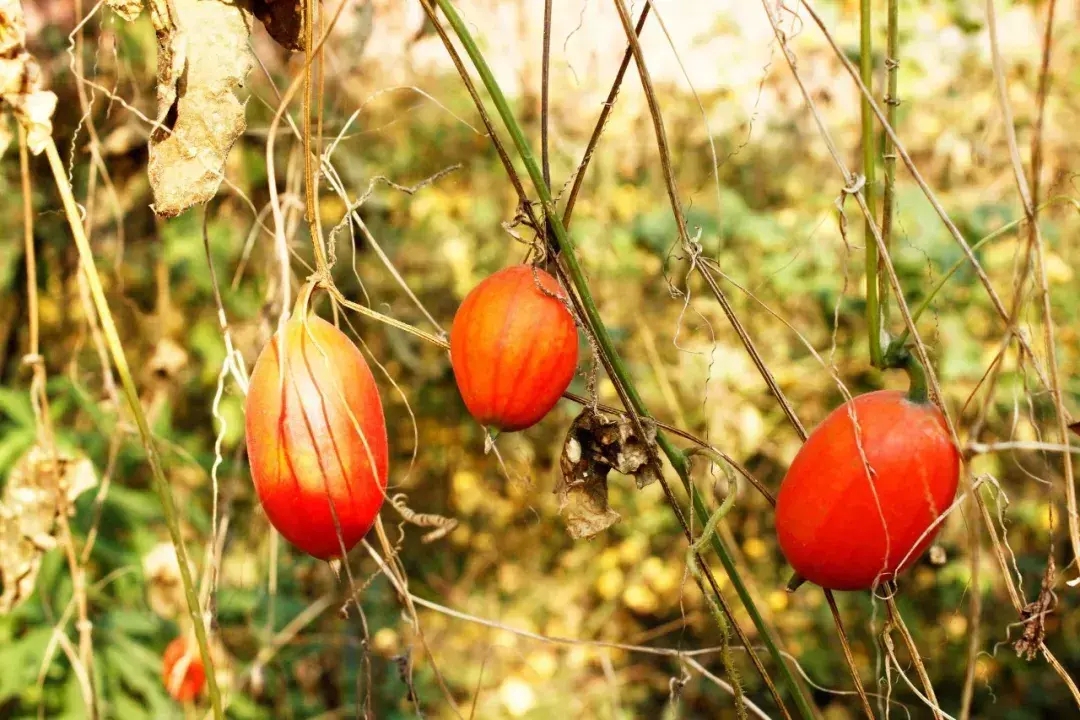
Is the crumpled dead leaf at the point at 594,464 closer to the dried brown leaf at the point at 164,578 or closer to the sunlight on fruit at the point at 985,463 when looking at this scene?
the dried brown leaf at the point at 164,578

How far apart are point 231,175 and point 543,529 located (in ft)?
4.86

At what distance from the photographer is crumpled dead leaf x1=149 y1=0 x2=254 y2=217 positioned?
2.00 feet

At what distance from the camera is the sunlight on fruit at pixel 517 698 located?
2.59 m

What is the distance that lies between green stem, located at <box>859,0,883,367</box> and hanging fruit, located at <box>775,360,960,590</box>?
0.14 feet

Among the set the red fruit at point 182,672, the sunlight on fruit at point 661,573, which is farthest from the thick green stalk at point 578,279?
the sunlight on fruit at point 661,573

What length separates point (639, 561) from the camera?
287 cm

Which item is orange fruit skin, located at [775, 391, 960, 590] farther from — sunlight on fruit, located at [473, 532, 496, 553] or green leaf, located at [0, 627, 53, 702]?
sunlight on fruit, located at [473, 532, 496, 553]

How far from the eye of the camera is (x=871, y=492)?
2.03ft

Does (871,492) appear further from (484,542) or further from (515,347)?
(484,542)

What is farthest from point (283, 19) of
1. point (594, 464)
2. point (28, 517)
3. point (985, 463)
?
point (985, 463)

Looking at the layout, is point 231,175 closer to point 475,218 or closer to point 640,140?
point 475,218

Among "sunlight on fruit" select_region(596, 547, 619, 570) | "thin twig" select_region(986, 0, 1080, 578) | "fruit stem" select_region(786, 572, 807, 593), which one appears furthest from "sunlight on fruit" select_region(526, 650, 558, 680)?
"thin twig" select_region(986, 0, 1080, 578)

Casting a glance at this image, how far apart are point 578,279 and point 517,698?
2184mm

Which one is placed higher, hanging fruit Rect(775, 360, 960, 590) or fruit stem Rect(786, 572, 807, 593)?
hanging fruit Rect(775, 360, 960, 590)
